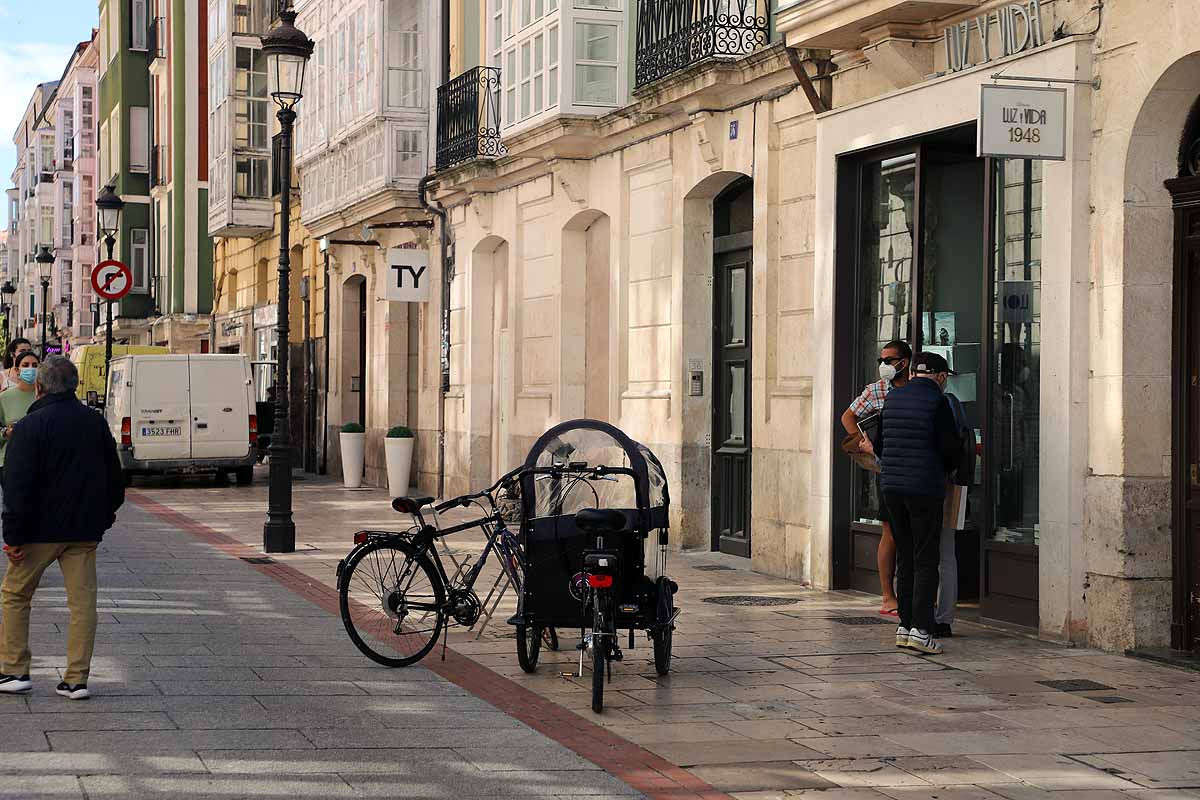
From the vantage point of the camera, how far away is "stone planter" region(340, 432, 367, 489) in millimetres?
28062

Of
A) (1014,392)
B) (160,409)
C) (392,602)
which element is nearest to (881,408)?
(1014,392)

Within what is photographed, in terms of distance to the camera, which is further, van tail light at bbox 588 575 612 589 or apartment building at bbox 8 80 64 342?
apartment building at bbox 8 80 64 342

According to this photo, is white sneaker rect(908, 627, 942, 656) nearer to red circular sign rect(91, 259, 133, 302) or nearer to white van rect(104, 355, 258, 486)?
red circular sign rect(91, 259, 133, 302)

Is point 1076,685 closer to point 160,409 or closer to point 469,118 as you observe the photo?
point 469,118

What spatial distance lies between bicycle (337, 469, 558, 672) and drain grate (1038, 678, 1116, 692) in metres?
2.80

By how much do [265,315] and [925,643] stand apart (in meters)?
28.5

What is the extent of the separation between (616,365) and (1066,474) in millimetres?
8349

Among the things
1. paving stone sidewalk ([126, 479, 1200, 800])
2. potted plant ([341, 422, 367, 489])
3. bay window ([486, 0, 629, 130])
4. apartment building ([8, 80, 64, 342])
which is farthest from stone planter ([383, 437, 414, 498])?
apartment building ([8, 80, 64, 342])

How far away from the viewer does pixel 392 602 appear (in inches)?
387

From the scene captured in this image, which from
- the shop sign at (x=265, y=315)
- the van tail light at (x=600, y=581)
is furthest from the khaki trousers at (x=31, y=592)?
the shop sign at (x=265, y=315)

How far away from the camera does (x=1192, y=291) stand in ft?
34.7

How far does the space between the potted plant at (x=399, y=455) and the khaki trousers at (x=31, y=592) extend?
53.8ft

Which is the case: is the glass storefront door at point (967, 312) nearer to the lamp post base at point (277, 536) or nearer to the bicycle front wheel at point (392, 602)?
the bicycle front wheel at point (392, 602)

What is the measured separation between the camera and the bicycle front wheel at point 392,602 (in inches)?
383
